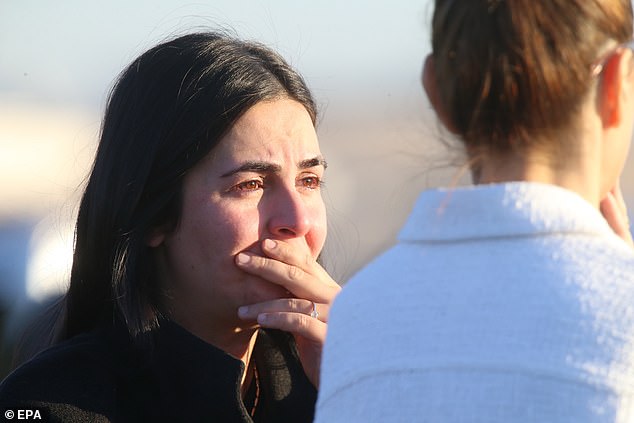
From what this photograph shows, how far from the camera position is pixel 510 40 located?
1510 millimetres

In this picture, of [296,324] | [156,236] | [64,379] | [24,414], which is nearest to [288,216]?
[296,324]

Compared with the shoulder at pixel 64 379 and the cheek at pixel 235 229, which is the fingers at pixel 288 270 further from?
the shoulder at pixel 64 379

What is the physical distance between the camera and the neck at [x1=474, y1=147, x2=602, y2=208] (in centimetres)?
155

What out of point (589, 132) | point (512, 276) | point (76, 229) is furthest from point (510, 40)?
point (76, 229)

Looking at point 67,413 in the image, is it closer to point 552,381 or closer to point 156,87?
point 156,87

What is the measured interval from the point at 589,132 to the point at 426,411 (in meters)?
0.51

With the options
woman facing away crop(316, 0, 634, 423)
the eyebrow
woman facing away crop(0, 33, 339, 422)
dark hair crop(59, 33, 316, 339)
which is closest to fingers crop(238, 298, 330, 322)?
woman facing away crop(0, 33, 339, 422)

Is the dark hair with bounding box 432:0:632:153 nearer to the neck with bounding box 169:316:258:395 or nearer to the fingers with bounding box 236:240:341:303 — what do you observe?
the fingers with bounding box 236:240:341:303

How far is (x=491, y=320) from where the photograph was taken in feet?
4.77

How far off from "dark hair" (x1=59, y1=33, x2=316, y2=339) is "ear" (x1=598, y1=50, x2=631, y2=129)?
1.63m

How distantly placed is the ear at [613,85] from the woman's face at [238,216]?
1.50m

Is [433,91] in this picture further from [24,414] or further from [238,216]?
[24,414]

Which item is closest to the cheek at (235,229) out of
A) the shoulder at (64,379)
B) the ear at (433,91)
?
the shoulder at (64,379)

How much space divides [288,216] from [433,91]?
1334 millimetres
